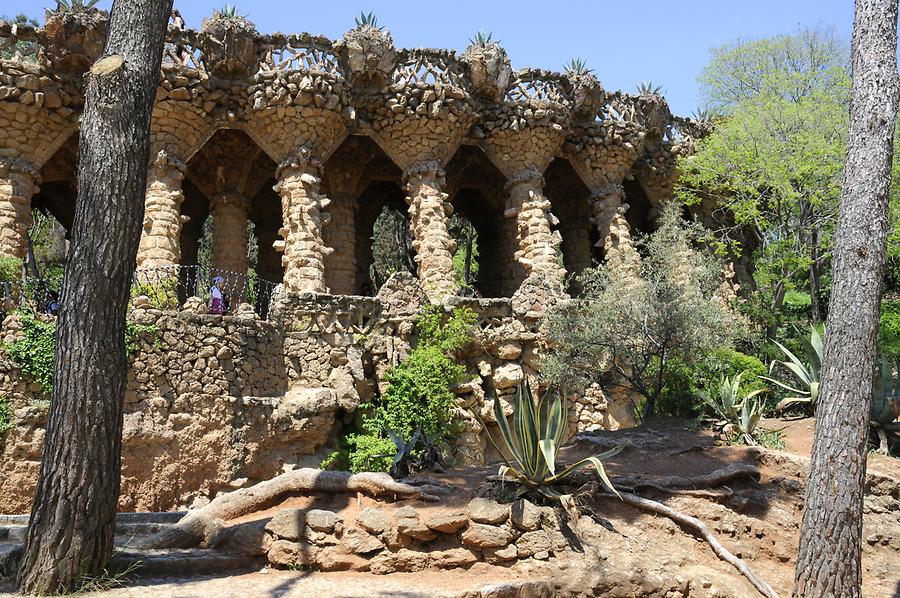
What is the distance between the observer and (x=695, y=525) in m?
7.32

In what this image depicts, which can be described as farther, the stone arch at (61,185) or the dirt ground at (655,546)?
the stone arch at (61,185)

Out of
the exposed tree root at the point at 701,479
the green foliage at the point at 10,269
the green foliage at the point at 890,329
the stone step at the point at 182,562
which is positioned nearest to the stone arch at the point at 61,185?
the green foliage at the point at 10,269

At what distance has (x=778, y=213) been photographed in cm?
1848

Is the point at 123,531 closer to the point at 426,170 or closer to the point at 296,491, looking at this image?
the point at 296,491

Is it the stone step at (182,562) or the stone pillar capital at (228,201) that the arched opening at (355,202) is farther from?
the stone step at (182,562)

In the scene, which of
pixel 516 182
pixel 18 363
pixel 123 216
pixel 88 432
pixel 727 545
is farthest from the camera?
pixel 516 182

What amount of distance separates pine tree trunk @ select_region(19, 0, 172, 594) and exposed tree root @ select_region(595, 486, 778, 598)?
453 centimetres

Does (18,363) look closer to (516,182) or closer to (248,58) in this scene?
(248,58)

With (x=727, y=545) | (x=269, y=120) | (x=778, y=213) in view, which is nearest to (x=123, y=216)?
(x=727, y=545)

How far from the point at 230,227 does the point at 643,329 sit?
33.1 ft

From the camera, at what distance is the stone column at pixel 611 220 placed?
59.8ft

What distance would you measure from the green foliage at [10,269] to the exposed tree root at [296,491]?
23.5ft

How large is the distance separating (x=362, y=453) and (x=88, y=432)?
6.31 meters

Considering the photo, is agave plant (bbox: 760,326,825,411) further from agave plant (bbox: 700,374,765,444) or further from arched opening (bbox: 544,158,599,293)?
arched opening (bbox: 544,158,599,293)
